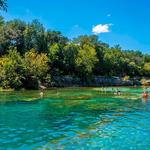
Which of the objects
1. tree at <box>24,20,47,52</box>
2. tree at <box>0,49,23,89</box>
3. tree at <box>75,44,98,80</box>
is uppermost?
tree at <box>24,20,47,52</box>

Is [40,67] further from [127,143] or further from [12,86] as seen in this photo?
[127,143]

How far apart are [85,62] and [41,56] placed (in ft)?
89.7

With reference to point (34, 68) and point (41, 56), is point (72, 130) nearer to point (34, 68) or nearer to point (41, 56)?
point (34, 68)

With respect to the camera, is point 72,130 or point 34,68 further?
point 34,68

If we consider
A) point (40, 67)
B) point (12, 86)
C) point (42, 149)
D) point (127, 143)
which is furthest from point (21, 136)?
point (40, 67)

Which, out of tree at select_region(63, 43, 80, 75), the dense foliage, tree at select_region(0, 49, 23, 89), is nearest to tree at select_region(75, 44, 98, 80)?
the dense foliage

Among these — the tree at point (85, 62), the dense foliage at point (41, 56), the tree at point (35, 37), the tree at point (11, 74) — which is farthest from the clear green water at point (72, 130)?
the tree at point (85, 62)

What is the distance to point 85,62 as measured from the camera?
14238cm

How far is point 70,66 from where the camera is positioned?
456 ft

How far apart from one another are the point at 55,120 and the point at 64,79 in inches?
3574

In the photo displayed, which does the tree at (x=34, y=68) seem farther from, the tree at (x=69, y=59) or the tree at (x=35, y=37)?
the tree at (x=69, y=59)

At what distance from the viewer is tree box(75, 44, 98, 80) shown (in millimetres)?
140125

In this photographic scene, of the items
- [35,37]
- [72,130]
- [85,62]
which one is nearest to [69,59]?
[85,62]

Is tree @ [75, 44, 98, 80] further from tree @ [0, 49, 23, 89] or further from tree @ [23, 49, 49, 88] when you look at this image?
tree @ [0, 49, 23, 89]
